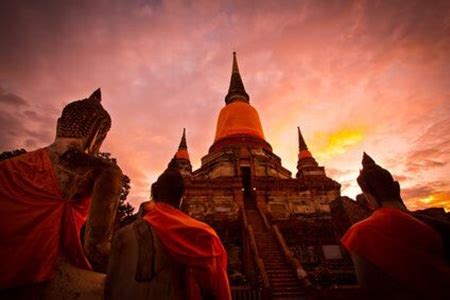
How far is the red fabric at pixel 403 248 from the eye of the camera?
1.86 metres

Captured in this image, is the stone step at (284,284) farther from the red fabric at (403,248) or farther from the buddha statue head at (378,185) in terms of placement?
the red fabric at (403,248)

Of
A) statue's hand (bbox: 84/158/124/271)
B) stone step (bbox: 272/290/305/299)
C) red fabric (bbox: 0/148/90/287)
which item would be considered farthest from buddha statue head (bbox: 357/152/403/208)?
stone step (bbox: 272/290/305/299)

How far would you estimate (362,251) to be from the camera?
2.11m

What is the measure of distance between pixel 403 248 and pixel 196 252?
5.13ft

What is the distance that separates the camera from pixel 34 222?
6.89ft

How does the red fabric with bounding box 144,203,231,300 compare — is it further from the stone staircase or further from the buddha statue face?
the stone staircase

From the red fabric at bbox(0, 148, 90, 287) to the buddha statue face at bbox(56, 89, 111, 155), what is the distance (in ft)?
1.12

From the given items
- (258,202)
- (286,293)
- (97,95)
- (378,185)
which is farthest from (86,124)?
(258,202)

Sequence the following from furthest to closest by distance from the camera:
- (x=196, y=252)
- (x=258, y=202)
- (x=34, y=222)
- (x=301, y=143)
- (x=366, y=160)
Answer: (x=301, y=143), (x=258, y=202), (x=366, y=160), (x=34, y=222), (x=196, y=252)

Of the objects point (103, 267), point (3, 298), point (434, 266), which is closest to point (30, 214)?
point (3, 298)

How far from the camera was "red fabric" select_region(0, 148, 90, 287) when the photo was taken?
189 centimetres

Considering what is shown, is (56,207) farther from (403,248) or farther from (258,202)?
(258,202)

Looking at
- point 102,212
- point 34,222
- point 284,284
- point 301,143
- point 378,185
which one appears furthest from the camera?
point 301,143

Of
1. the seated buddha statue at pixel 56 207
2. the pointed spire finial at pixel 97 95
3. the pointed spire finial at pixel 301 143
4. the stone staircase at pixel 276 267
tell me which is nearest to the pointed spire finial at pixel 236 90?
the pointed spire finial at pixel 301 143
